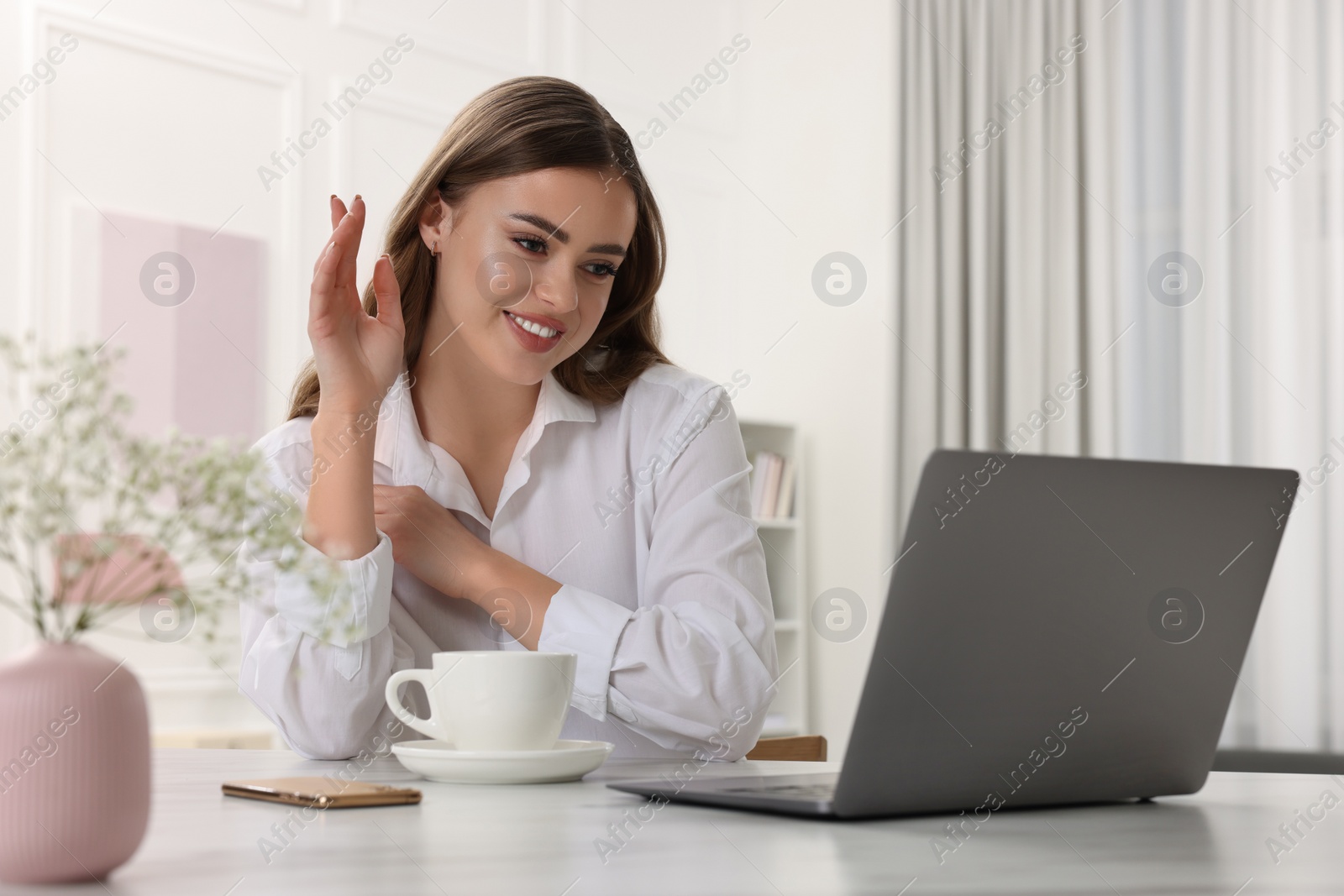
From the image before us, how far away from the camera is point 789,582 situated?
4.43m

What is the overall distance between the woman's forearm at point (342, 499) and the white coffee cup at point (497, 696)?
333 mm

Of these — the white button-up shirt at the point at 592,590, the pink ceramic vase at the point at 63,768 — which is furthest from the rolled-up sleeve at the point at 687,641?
the pink ceramic vase at the point at 63,768

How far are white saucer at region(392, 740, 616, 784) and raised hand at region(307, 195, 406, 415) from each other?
0.54 meters

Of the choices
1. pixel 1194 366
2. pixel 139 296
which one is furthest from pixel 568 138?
pixel 1194 366

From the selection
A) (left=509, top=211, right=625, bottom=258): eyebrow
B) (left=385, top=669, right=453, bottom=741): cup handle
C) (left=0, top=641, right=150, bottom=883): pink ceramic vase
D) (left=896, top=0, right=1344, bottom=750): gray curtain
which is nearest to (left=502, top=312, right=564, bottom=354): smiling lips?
(left=509, top=211, right=625, bottom=258): eyebrow

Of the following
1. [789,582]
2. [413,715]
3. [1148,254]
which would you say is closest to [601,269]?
[413,715]

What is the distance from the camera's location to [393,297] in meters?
1.52

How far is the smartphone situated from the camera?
2.62 ft

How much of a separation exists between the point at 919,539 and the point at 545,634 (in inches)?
30.6

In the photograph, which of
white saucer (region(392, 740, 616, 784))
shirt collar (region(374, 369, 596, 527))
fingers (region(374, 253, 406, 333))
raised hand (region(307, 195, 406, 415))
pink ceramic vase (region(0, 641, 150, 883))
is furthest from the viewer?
shirt collar (region(374, 369, 596, 527))

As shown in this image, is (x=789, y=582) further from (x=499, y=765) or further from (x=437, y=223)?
(x=499, y=765)

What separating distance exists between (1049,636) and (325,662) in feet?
2.89

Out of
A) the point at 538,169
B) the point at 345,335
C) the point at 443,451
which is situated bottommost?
the point at 443,451

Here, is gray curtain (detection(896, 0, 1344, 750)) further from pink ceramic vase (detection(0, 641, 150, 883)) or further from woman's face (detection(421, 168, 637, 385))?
pink ceramic vase (detection(0, 641, 150, 883))
